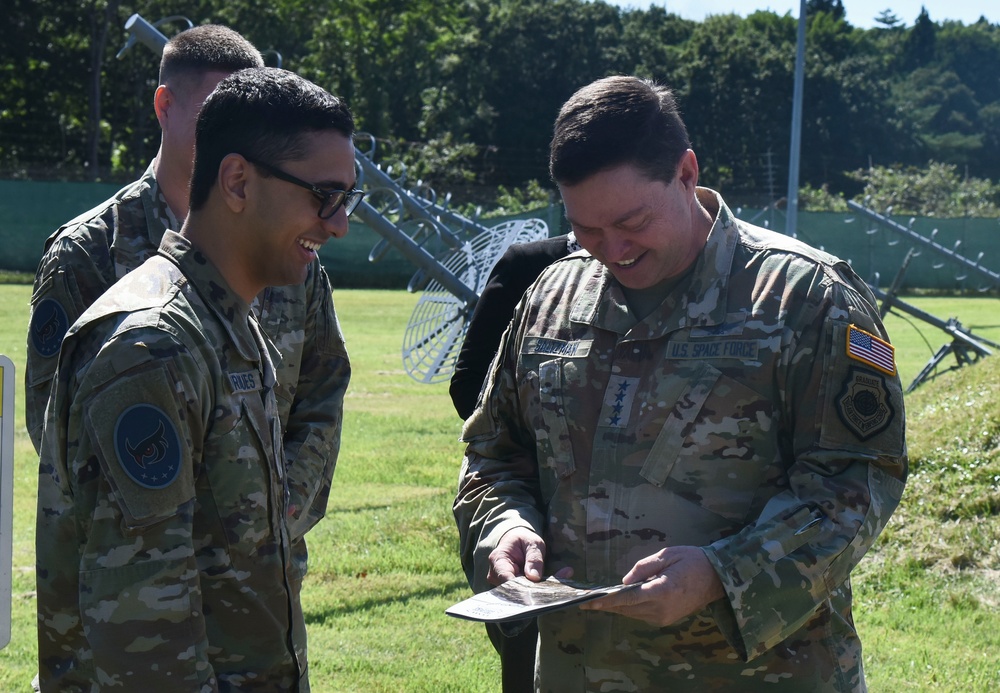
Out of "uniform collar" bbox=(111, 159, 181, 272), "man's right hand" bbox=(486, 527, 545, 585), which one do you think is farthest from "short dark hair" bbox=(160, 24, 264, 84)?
"man's right hand" bbox=(486, 527, 545, 585)

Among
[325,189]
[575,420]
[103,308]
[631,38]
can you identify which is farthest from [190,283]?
[631,38]

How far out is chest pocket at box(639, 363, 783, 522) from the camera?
95.1 inches

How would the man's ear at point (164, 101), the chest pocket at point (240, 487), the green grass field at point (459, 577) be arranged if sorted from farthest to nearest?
the green grass field at point (459, 577)
the man's ear at point (164, 101)
the chest pocket at point (240, 487)

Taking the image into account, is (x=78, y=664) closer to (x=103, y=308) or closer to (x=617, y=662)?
(x=103, y=308)

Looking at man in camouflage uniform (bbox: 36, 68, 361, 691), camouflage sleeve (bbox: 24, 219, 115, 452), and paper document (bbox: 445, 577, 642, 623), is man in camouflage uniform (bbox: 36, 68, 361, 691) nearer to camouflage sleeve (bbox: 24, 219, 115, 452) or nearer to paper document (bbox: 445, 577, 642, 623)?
paper document (bbox: 445, 577, 642, 623)

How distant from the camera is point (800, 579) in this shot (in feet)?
7.57

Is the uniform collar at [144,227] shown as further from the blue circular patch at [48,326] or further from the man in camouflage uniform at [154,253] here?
the blue circular patch at [48,326]

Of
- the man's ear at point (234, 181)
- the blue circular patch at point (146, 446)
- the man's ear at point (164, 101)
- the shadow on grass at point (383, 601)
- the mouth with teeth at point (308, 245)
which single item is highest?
the man's ear at point (164, 101)

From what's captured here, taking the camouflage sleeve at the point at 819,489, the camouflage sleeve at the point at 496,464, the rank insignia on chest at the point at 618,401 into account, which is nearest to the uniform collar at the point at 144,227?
the camouflage sleeve at the point at 496,464

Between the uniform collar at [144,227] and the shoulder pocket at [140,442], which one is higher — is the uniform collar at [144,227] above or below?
above

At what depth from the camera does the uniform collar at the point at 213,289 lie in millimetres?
2213

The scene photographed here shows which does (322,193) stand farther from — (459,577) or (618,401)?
(459,577)

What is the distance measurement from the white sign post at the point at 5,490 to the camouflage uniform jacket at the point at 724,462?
4.31 feet

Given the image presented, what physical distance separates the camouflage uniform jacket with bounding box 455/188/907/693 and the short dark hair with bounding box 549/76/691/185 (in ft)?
0.75
